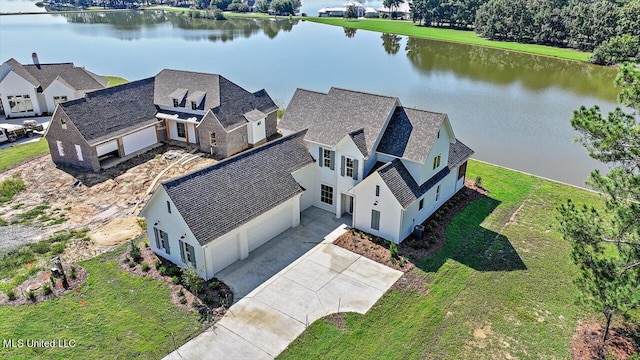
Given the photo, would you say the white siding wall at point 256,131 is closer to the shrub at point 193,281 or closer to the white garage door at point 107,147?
the white garage door at point 107,147

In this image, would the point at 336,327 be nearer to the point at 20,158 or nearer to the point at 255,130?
the point at 255,130

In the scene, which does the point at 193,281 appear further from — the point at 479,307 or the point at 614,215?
the point at 614,215

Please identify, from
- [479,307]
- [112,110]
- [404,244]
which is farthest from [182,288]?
[112,110]

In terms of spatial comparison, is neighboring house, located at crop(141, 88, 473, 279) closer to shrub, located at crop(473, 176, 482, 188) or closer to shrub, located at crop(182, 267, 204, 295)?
shrub, located at crop(182, 267, 204, 295)

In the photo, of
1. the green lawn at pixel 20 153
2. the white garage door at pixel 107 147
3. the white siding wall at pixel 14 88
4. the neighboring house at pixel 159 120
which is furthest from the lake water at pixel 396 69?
the green lawn at pixel 20 153

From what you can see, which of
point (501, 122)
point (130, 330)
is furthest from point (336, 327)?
Answer: point (501, 122)

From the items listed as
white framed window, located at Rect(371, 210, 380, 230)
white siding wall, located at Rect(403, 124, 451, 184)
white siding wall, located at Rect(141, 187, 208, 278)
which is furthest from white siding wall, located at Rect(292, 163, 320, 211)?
white siding wall, located at Rect(141, 187, 208, 278)

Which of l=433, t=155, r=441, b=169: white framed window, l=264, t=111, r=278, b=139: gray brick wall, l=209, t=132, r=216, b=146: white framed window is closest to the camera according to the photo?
l=433, t=155, r=441, b=169: white framed window
